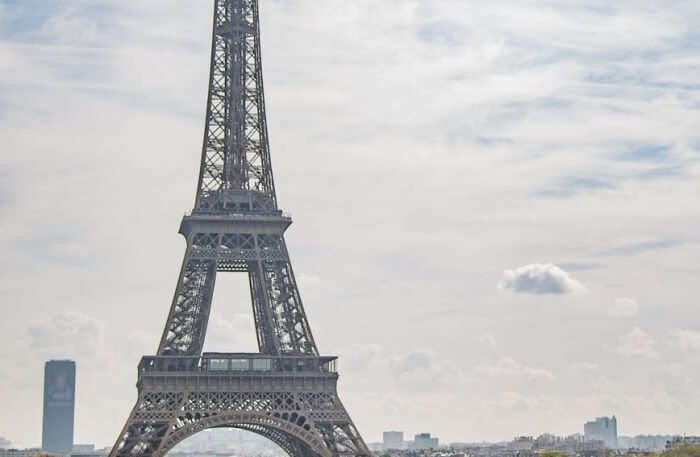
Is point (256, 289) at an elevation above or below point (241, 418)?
above

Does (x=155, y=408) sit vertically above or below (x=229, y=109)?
below

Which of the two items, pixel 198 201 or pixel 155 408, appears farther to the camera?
pixel 198 201

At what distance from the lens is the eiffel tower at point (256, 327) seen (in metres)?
112

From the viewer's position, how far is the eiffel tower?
4392 inches

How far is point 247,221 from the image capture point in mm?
118312

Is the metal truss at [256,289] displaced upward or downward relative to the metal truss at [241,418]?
upward

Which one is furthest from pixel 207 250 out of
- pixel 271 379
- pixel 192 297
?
pixel 271 379

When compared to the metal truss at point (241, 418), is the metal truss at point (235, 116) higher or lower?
higher

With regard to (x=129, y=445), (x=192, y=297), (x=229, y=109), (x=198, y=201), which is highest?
(x=229, y=109)

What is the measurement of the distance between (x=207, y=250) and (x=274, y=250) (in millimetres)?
5799

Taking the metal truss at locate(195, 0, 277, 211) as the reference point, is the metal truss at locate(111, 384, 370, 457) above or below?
below

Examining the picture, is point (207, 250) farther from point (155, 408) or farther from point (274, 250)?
point (155, 408)

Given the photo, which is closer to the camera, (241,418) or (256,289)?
(241,418)

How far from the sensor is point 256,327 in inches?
4808
